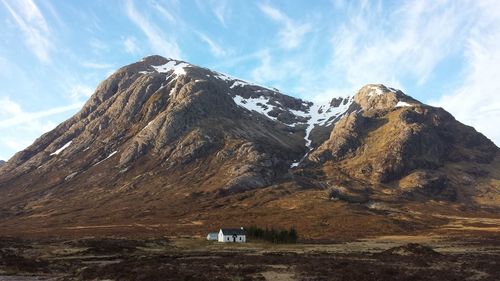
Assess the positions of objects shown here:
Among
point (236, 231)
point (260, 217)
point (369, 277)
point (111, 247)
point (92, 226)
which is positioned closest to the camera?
point (369, 277)

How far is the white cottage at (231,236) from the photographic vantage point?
12031cm

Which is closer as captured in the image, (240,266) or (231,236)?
(240,266)

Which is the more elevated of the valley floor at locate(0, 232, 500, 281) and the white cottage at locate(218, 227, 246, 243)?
the white cottage at locate(218, 227, 246, 243)

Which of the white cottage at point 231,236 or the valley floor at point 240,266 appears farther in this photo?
the white cottage at point 231,236

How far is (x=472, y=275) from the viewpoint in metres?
54.7

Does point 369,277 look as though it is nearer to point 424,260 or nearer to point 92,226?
point 424,260

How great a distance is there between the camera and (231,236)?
121 meters

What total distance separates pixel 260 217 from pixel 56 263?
124849mm

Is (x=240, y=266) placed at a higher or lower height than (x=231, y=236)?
lower

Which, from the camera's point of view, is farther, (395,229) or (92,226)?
(92,226)

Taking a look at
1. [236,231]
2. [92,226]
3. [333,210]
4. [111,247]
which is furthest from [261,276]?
[333,210]

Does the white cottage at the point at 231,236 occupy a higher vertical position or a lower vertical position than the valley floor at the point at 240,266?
higher

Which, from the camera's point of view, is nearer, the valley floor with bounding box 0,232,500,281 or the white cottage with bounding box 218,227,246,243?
the valley floor with bounding box 0,232,500,281

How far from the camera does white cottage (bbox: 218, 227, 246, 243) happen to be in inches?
4737
